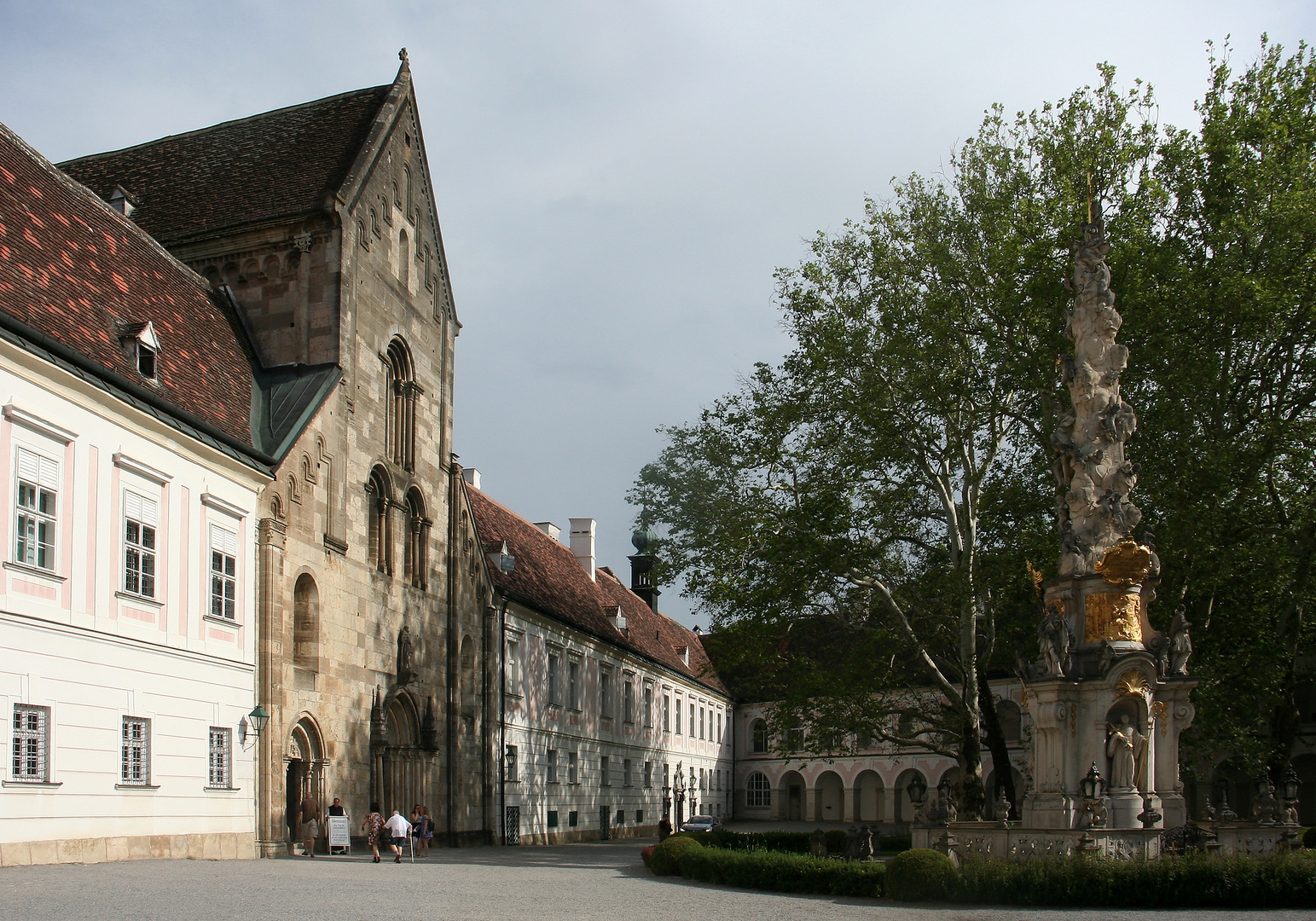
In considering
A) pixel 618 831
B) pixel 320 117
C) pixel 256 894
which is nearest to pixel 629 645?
pixel 618 831

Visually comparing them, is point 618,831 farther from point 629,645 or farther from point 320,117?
point 320,117

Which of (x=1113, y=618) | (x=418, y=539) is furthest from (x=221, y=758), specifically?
(x=1113, y=618)

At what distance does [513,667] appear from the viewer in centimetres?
3662

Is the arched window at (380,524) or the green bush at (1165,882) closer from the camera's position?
the green bush at (1165,882)

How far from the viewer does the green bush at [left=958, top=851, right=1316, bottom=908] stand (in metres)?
15.4

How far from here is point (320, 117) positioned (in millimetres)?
30750

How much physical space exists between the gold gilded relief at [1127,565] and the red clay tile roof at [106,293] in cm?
1507

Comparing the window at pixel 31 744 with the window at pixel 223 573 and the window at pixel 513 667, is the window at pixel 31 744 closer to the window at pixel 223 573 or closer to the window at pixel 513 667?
the window at pixel 223 573

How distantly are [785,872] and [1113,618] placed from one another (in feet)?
21.1

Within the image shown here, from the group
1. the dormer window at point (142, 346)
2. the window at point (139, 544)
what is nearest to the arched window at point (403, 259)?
the dormer window at point (142, 346)

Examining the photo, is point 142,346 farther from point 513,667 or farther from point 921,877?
point 513,667

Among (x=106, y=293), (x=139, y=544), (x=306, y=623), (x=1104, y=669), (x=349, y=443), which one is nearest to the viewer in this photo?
(x=1104, y=669)

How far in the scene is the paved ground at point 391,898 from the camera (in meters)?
13.0

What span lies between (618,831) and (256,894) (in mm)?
33117
